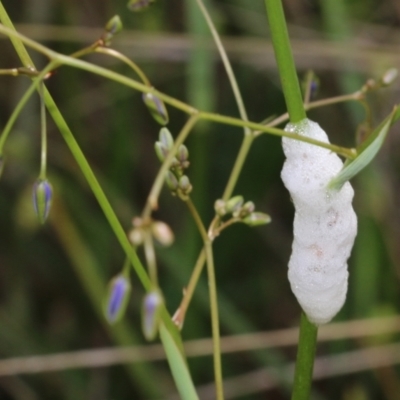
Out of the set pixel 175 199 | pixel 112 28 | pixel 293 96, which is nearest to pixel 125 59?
pixel 112 28

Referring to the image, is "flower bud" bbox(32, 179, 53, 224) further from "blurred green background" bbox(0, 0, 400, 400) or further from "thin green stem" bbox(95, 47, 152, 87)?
"blurred green background" bbox(0, 0, 400, 400)

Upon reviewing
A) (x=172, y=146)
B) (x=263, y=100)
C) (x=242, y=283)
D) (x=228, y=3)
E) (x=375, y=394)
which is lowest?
(x=172, y=146)

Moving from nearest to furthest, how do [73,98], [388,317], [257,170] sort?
1. [388,317]
2. [257,170]
3. [73,98]

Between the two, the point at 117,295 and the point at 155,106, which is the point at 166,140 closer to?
the point at 155,106

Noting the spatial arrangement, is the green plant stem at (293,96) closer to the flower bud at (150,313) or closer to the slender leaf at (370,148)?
the slender leaf at (370,148)

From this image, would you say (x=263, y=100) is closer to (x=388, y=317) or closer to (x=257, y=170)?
(x=257, y=170)

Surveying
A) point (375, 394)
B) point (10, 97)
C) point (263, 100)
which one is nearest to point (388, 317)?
point (375, 394)

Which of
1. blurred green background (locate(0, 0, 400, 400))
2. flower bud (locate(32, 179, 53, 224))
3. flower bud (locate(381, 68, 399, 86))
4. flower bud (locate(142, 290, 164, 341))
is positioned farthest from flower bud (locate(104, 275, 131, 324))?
blurred green background (locate(0, 0, 400, 400))

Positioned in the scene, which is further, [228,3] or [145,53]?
[228,3]
